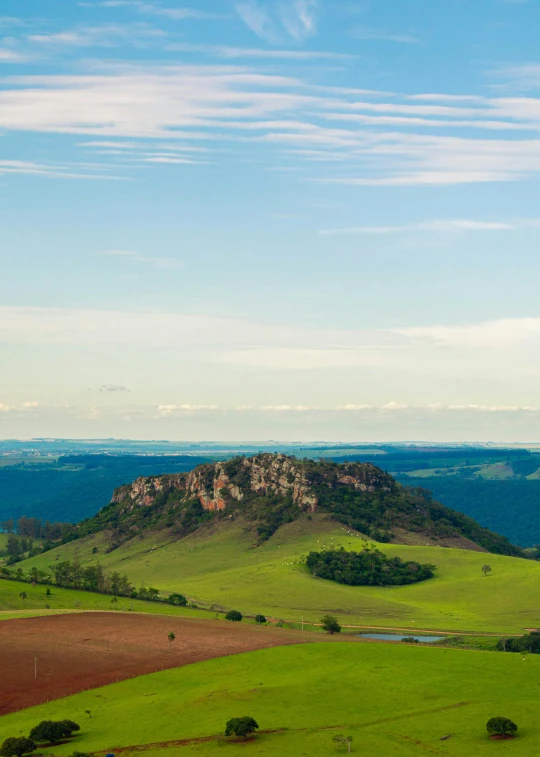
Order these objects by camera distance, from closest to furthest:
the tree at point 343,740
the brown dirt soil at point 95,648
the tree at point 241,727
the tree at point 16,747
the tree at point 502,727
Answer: the tree at point 343,740 < the tree at point 16,747 < the tree at point 502,727 < the tree at point 241,727 < the brown dirt soil at point 95,648

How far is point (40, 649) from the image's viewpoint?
170625 millimetres

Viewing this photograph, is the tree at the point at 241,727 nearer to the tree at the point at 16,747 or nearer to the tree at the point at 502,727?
the tree at the point at 16,747

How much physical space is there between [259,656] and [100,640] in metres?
31.7

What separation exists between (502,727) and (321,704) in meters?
28.0

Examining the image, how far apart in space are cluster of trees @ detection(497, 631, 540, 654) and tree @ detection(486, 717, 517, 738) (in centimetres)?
7299

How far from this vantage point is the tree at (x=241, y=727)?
11575 centimetres

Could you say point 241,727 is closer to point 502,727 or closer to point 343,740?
point 343,740

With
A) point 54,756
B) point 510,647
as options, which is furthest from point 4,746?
point 510,647

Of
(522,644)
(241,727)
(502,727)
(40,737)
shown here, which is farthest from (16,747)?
(522,644)

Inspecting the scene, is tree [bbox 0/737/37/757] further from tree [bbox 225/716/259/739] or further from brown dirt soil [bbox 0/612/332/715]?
brown dirt soil [bbox 0/612/332/715]

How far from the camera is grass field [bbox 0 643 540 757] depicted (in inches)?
4478

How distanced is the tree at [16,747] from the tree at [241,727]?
22443 millimetres

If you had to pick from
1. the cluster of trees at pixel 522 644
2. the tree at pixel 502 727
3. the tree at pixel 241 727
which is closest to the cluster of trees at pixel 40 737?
the tree at pixel 241 727

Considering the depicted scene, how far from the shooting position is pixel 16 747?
112m
